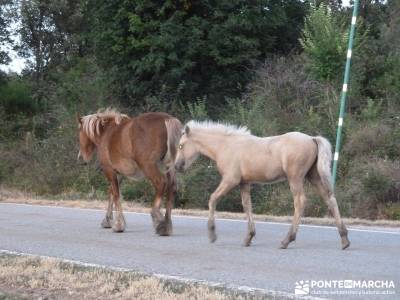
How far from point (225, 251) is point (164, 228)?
2.17m

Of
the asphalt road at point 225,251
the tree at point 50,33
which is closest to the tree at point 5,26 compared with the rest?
the tree at point 50,33

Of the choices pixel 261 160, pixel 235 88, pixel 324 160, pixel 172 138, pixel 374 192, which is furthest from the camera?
pixel 235 88

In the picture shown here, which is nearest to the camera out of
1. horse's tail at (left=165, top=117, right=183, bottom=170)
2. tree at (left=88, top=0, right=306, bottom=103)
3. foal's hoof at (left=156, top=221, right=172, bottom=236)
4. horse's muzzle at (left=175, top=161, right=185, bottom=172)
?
horse's muzzle at (left=175, top=161, right=185, bottom=172)

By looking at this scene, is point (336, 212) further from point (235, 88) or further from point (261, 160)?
point (235, 88)

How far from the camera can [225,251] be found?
10.2 meters

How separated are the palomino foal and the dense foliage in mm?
7061

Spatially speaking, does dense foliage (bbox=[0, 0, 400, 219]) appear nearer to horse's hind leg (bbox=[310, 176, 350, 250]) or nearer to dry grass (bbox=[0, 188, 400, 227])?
dry grass (bbox=[0, 188, 400, 227])

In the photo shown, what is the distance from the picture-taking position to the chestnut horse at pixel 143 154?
12.4 m

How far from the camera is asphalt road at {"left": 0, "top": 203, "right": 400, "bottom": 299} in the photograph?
27.2 ft

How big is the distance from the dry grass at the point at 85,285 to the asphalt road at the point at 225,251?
0.60 m

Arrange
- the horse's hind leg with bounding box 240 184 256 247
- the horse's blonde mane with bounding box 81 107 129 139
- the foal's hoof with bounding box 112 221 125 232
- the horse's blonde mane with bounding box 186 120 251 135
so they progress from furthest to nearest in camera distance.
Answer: the horse's blonde mane with bounding box 81 107 129 139
the foal's hoof with bounding box 112 221 125 232
the horse's blonde mane with bounding box 186 120 251 135
the horse's hind leg with bounding box 240 184 256 247

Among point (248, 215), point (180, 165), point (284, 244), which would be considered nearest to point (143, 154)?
point (180, 165)

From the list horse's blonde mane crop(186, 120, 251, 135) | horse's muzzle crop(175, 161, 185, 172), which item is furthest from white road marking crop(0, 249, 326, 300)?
horse's blonde mane crop(186, 120, 251, 135)

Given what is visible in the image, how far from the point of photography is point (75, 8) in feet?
123
